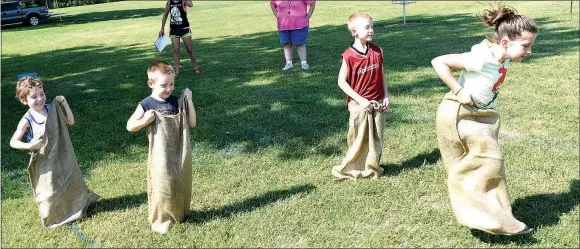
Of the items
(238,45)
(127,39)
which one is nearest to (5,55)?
(127,39)

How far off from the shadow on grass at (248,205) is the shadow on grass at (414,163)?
2.54 feet

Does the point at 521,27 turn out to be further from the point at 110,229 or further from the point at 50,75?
the point at 50,75

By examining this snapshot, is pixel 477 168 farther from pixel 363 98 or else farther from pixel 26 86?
pixel 26 86

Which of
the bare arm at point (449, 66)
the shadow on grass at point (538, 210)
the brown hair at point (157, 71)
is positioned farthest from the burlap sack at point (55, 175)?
the shadow on grass at point (538, 210)

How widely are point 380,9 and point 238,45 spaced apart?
1063 centimetres

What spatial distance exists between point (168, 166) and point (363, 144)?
69.7 inches

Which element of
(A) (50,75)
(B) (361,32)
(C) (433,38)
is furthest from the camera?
(C) (433,38)

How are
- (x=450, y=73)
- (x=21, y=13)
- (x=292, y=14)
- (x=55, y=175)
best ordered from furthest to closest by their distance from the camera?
(x=21, y=13), (x=292, y=14), (x=55, y=175), (x=450, y=73)

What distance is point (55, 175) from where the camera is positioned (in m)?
3.94

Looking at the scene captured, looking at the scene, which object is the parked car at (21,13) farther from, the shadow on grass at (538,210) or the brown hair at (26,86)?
the shadow on grass at (538,210)

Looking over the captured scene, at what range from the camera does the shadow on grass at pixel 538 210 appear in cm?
357

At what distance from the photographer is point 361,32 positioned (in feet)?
14.3

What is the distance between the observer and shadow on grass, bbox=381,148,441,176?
4840 mm

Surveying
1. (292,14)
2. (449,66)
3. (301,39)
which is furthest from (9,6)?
(449,66)
